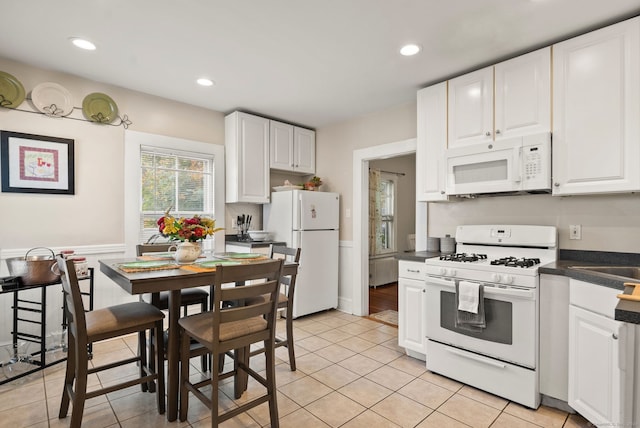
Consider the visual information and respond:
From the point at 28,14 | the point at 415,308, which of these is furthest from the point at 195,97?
the point at 415,308

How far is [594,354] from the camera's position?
1850 millimetres

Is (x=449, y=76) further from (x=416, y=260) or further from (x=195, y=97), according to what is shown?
(x=195, y=97)

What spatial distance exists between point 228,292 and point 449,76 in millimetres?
2643

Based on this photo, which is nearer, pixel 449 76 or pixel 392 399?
pixel 392 399

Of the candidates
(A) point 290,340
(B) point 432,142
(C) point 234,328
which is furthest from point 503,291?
(C) point 234,328

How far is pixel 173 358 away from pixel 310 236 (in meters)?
2.27

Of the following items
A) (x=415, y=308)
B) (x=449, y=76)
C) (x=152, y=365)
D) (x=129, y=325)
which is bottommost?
(x=152, y=365)

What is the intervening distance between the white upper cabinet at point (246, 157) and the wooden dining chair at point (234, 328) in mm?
2193

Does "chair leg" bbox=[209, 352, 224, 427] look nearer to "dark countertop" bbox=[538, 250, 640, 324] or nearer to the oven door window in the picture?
the oven door window

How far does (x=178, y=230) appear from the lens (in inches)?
90.0

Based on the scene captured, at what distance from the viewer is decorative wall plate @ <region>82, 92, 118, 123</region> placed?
3.10 meters

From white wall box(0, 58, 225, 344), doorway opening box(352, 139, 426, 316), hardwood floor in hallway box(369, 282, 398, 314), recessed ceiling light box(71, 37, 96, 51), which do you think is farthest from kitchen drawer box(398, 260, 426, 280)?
recessed ceiling light box(71, 37, 96, 51)

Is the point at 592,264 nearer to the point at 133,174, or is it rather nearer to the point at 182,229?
the point at 182,229

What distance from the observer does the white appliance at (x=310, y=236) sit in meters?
3.94
